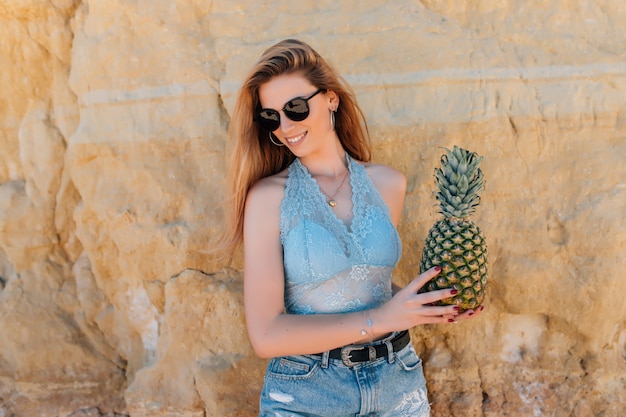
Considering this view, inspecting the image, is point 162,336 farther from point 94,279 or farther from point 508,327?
point 508,327

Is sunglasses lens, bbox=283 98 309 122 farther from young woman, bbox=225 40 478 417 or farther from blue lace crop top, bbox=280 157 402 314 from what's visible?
blue lace crop top, bbox=280 157 402 314

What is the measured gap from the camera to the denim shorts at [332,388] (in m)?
2.60

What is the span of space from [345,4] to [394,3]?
0.29m

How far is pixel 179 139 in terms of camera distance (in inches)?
149

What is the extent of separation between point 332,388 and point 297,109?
3.98ft

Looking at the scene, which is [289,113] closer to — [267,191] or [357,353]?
[267,191]

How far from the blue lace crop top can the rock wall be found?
0.95 meters

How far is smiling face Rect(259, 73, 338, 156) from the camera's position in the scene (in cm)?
285

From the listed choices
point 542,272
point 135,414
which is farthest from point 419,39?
point 135,414

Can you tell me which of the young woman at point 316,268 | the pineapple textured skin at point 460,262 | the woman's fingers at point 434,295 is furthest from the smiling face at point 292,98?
the woman's fingers at point 434,295

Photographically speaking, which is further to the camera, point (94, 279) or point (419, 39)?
point (94, 279)

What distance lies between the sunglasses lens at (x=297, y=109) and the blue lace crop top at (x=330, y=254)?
304mm

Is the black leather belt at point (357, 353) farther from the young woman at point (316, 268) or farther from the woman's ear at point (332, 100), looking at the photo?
the woman's ear at point (332, 100)

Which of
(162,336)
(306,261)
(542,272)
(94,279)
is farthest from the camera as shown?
(94,279)
